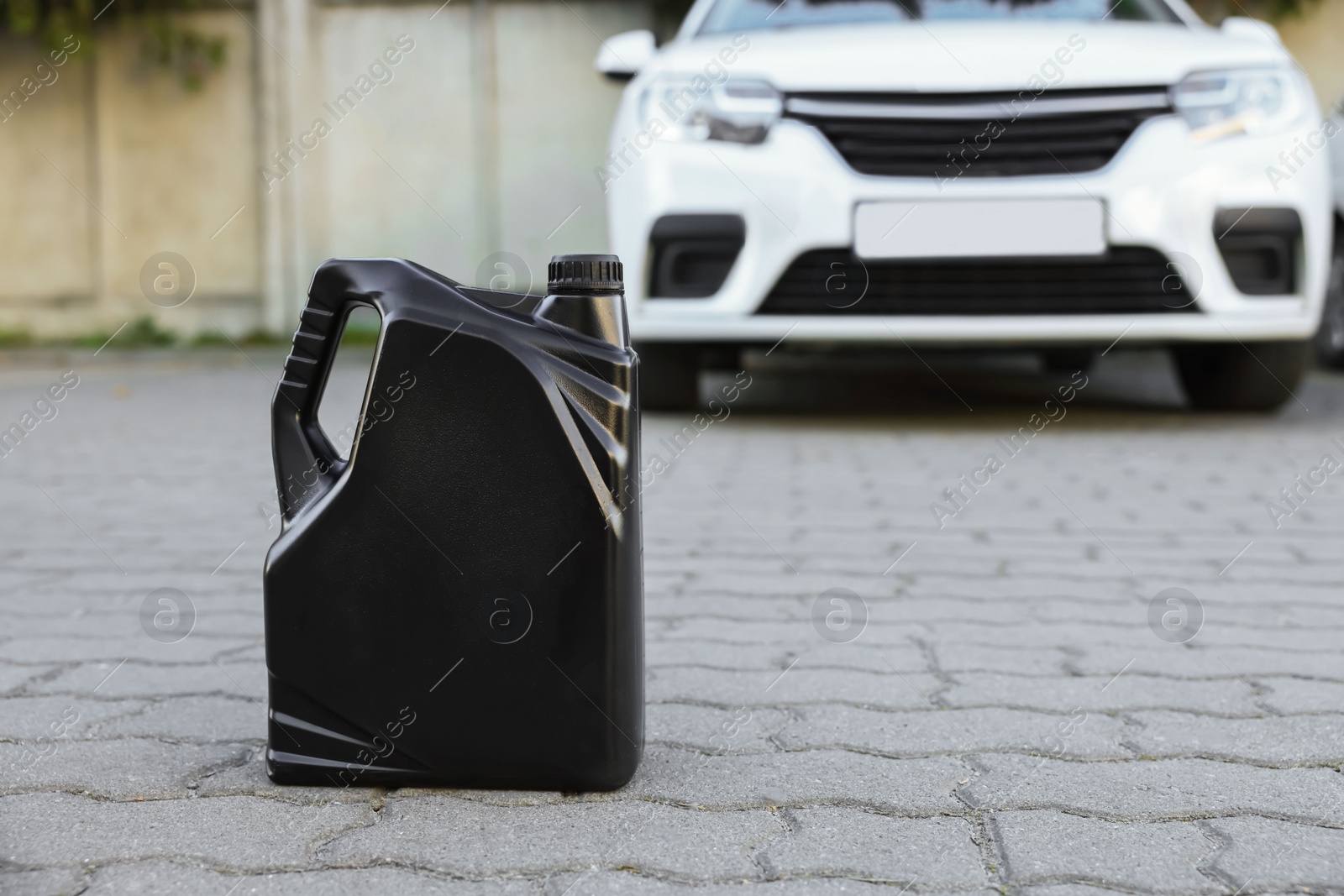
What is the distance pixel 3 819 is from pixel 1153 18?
5021 mm

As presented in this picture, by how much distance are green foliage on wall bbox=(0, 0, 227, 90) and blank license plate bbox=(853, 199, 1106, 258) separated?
636cm

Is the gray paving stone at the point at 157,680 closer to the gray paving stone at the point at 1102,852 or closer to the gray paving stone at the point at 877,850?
the gray paving stone at the point at 877,850

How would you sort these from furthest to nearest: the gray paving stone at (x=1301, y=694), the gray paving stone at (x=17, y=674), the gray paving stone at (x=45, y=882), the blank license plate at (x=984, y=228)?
the blank license plate at (x=984, y=228) < the gray paving stone at (x=17, y=674) < the gray paving stone at (x=1301, y=694) < the gray paving stone at (x=45, y=882)

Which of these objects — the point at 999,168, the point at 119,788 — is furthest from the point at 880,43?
the point at 119,788

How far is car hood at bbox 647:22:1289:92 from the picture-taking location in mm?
4242

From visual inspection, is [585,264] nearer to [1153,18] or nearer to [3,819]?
[3,819]

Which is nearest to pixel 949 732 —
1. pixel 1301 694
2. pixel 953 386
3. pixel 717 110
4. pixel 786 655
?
pixel 786 655

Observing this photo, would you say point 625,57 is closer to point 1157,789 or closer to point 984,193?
point 984,193

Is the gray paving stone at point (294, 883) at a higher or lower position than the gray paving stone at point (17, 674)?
higher

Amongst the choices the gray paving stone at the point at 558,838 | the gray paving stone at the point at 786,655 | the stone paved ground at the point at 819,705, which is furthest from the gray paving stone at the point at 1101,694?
the gray paving stone at the point at 558,838

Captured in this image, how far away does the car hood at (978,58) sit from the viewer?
167 inches

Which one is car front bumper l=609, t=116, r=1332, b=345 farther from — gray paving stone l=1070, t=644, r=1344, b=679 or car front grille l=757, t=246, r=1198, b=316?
gray paving stone l=1070, t=644, r=1344, b=679

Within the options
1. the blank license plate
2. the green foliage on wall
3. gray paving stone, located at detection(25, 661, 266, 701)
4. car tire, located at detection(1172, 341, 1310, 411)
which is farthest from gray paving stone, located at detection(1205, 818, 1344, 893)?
the green foliage on wall

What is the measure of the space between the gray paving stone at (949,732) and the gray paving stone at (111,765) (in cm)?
72
